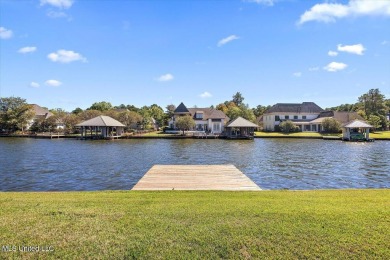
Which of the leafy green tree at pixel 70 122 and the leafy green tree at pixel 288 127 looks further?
the leafy green tree at pixel 70 122

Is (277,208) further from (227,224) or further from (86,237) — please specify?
(86,237)

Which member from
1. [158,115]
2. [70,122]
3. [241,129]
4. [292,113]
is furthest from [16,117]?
[292,113]

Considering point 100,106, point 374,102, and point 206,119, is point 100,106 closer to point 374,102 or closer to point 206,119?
point 206,119

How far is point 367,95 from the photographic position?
80.4 metres

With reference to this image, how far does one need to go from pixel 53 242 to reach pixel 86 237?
54 centimetres

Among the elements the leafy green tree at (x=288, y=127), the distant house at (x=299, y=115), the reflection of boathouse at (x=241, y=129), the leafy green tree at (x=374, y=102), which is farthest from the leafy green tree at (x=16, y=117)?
the leafy green tree at (x=374, y=102)

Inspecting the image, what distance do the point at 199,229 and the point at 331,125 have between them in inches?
2535

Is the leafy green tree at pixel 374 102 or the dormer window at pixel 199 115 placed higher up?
the leafy green tree at pixel 374 102

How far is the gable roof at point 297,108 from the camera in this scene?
74625 millimetres

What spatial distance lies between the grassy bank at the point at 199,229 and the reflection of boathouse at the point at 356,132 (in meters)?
48.8

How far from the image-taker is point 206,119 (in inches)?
2879

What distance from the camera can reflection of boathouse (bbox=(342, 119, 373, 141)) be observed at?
50.0 meters

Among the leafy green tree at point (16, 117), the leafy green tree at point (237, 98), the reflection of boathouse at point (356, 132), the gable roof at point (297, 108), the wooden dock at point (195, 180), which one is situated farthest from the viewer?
the leafy green tree at point (237, 98)

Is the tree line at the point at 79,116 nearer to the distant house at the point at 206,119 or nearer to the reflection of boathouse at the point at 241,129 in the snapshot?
the distant house at the point at 206,119
